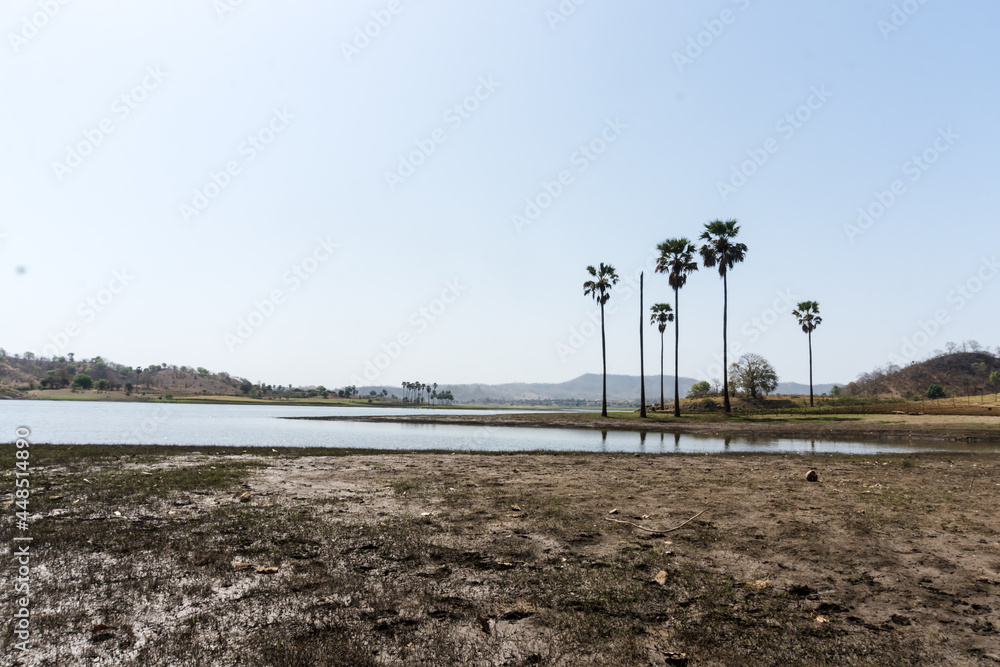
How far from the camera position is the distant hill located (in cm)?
13788

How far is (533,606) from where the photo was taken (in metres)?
6.16

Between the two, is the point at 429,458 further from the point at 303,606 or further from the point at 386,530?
the point at 303,606

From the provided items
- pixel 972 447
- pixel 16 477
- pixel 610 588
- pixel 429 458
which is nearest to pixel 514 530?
pixel 610 588

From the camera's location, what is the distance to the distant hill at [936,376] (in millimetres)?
137875

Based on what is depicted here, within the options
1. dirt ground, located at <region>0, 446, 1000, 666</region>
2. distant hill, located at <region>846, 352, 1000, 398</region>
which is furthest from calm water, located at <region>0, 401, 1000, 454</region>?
distant hill, located at <region>846, 352, 1000, 398</region>

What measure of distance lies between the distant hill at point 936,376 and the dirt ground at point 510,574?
142186mm

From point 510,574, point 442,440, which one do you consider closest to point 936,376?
point 442,440

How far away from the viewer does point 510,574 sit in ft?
A: 23.8

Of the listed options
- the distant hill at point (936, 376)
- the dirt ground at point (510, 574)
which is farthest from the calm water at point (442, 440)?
the distant hill at point (936, 376)

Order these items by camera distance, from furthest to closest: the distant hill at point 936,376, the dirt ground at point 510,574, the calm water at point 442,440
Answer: the distant hill at point 936,376
the calm water at point 442,440
the dirt ground at point 510,574

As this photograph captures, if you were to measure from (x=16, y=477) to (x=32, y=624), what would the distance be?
12031mm

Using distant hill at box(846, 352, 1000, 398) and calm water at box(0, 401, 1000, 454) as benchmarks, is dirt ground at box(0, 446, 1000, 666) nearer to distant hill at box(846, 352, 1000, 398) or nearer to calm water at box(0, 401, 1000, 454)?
calm water at box(0, 401, 1000, 454)

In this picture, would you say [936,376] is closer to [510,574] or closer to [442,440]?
[442,440]

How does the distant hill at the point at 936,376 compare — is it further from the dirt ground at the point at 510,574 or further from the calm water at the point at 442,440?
the dirt ground at the point at 510,574
